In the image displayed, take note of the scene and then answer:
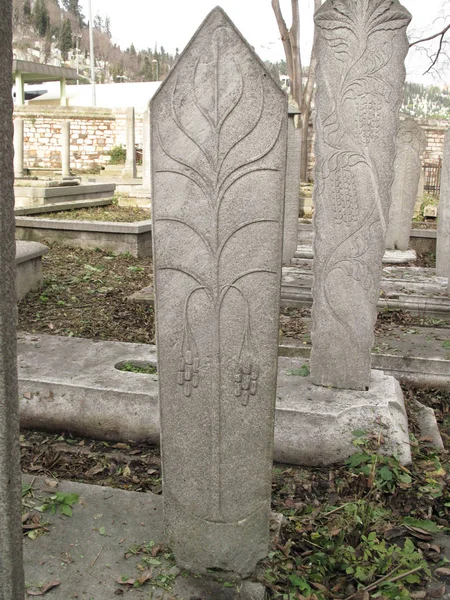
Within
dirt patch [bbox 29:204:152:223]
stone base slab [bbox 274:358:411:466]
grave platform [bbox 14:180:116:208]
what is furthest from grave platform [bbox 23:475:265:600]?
grave platform [bbox 14:180:116:208]

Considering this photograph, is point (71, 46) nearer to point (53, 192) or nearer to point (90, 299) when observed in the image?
point (53, 192)

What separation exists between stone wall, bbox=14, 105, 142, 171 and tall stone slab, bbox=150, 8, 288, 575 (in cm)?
2751

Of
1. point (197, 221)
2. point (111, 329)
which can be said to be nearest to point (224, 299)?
point (197, 221)

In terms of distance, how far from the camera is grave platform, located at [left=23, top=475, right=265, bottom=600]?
2.21 metres

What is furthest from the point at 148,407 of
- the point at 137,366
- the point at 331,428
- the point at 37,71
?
the point at 37,71

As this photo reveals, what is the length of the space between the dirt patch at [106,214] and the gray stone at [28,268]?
377 cm

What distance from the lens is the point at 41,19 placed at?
7862cm

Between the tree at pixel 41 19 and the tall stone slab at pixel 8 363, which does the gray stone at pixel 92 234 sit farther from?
the tree at pixel 41 19

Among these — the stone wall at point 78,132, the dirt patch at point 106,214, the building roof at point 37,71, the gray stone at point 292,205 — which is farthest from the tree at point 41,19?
the gray stone at point 292,205

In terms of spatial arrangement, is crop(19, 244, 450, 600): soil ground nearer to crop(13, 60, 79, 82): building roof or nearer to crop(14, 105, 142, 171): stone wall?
crop(14, 105, 142, 171): stone wall

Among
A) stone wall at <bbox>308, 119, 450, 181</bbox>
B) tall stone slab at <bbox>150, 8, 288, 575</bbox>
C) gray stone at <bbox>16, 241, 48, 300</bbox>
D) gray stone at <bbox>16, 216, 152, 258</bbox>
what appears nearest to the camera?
tall stone slab at <bbox>150, 8, 288, 575</bbox>

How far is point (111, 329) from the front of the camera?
226 inches

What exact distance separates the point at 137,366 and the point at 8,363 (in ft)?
9.82

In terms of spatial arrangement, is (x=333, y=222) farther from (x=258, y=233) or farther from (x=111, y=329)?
(x=111, y=329)
